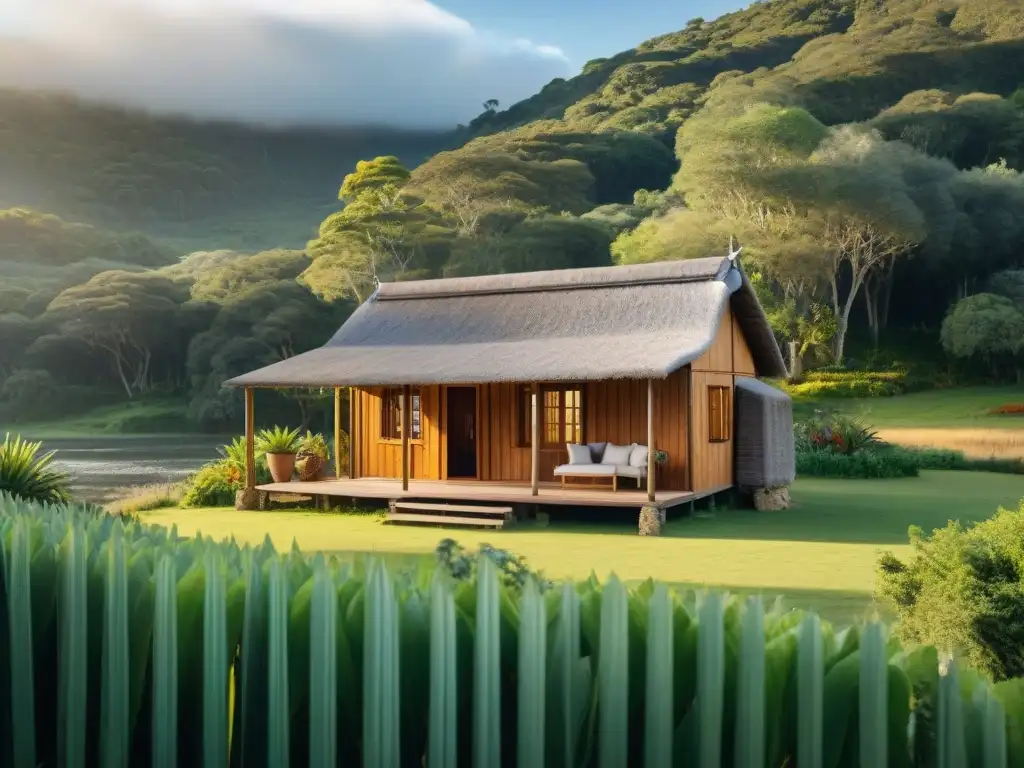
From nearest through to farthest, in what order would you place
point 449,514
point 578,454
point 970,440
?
point 449,514, point 578,454, point 970,440

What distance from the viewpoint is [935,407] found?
3509 centimetres

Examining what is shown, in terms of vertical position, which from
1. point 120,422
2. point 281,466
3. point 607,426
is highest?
point 607,426

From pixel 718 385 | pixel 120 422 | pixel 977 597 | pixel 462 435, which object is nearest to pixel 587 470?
pixel 718 385

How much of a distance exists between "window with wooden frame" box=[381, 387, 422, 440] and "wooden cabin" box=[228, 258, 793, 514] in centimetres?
3

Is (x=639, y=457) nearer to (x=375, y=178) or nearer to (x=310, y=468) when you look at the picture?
(x=310, y=468)

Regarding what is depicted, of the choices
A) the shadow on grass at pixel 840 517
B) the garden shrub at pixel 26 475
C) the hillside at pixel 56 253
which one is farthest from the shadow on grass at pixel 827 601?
the hillside at pixel 56 253

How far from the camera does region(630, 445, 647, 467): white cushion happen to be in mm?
14562

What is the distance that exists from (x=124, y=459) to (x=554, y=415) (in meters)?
23.6

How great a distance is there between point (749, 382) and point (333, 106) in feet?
400

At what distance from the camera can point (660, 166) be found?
62.0m

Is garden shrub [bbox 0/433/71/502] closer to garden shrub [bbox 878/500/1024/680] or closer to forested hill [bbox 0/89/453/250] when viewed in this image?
garden shrub [bbox 878/500/1024/680]

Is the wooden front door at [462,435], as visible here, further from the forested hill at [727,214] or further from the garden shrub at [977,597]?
the forested hill at [727,214]

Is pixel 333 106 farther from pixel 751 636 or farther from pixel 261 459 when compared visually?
pixel 751 636

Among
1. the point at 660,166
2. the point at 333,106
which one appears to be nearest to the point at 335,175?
the point at 333,106
